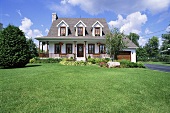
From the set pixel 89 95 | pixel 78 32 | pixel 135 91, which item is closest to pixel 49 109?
pixel 89 95

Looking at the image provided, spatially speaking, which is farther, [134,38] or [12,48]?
[134,38]

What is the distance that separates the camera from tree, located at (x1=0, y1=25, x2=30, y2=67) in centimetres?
1385

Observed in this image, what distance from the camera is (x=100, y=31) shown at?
24703 mm

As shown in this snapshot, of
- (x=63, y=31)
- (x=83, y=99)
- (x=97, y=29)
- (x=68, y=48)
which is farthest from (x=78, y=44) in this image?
(x=83, y=99)

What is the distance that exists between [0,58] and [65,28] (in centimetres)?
1265

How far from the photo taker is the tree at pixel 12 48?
13.9 meters

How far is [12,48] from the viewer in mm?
14070

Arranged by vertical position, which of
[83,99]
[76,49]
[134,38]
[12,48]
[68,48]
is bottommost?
[83,99]

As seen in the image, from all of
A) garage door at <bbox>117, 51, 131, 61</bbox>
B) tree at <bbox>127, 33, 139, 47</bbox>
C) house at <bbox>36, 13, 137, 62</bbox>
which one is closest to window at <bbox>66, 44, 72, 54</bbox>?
house at <bbox>36, 13, 137, 62</bbox>

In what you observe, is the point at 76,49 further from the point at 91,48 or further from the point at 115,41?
the point at 115,41

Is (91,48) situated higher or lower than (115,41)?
lower

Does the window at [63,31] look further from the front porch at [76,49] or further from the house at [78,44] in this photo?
the front porch at [76,49]

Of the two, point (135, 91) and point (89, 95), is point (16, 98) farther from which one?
point (135, 91)

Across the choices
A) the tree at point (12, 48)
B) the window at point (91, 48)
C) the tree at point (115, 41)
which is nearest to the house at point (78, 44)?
the window at point (91, 48)
